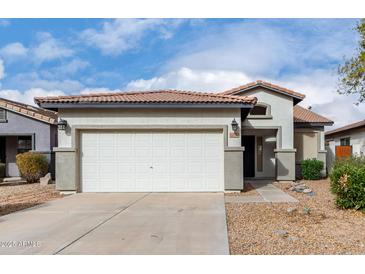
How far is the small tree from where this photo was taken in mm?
14630

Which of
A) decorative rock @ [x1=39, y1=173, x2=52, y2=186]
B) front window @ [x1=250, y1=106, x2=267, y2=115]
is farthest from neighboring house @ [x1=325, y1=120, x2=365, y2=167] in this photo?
decorative rock @ [x1=39, y1=173, x2=52, y2=186]

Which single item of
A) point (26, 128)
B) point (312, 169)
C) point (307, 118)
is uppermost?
point (307, 118)

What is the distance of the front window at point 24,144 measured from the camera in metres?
18.4

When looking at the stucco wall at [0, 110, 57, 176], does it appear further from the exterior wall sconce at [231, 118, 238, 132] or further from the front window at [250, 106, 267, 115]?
the front window at [250, 106, 267, 115]

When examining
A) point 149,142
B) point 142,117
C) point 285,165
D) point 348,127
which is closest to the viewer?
point 142,117

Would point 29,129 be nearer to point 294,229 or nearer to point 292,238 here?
point 294,229

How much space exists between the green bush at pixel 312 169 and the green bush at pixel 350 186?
8007mm

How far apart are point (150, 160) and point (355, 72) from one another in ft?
35.4

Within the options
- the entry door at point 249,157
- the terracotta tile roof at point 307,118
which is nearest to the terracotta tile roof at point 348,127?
the terracotta tile roof at point 307,118

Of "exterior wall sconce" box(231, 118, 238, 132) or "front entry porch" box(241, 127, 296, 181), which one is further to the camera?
"front entry porch" box(241, 127, 296, 181)

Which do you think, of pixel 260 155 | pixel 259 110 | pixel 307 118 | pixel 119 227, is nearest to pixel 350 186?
pixel 119 227

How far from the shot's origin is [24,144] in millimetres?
18500

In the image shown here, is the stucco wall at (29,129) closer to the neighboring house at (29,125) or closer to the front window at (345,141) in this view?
the neighboring house at (29,125)

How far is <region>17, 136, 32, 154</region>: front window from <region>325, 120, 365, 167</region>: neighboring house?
18097 mm
